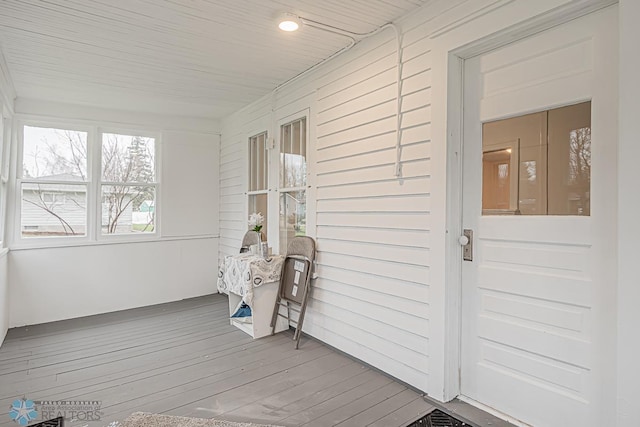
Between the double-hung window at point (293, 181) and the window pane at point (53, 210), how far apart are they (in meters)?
2.62

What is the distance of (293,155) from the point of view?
4051 mm

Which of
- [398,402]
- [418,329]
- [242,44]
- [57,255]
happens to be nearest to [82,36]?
[242,44]

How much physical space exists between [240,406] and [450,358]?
1.43 meters

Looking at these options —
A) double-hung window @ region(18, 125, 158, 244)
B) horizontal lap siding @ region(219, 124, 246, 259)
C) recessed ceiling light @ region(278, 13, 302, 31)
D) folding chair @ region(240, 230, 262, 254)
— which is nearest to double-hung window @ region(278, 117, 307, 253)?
folding chair @ region(240, 230, 262, 254)

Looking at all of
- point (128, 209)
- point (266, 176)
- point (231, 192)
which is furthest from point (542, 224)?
point (128, 209)

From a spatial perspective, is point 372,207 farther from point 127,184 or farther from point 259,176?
point 127,184

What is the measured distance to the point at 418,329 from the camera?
2521mm

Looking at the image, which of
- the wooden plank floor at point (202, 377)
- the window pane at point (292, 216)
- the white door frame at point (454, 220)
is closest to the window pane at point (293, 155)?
the window pane at point (292, 216)

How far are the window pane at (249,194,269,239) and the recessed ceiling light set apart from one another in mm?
2262

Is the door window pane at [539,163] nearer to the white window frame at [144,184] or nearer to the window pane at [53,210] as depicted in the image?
the white window frame at [144,184]

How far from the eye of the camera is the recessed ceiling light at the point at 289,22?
2609 millimetres

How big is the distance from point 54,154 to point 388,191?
4206 millimetres

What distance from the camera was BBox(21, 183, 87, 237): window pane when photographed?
4.29 metres

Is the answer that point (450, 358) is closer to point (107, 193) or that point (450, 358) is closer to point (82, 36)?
point (82, 36)
